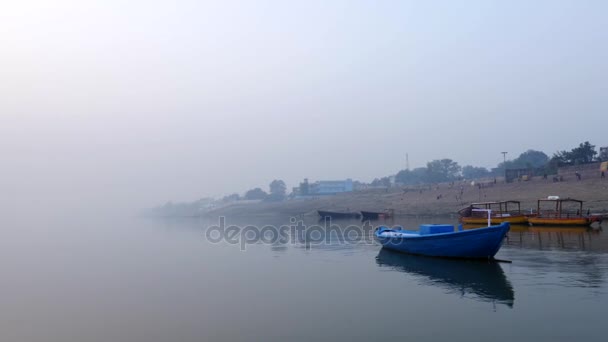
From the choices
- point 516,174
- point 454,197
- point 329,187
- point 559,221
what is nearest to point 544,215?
point 559,221

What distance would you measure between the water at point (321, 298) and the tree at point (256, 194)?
16137 centimetres

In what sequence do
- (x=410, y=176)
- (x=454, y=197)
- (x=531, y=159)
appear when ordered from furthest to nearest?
(x=410, y=176) < (x=531, y=159) < (x=454, y=197)

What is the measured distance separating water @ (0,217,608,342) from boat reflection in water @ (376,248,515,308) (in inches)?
2.8

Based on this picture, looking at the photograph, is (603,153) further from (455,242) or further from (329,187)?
(329,187)

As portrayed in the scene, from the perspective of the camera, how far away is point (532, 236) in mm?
36625

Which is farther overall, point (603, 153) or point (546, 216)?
point (603, 153)

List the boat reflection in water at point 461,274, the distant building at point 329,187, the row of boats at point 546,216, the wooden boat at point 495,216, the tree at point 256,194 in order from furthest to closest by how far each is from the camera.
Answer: the tree at point 256,194
the distant building at point 329,187
the wooden boat at point 495,216
the row of boats at point 546,216
the boat reflection in water at point 461,274

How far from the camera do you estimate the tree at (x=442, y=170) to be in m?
142

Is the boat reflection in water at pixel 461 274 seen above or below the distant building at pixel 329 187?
below

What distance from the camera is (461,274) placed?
22453mm

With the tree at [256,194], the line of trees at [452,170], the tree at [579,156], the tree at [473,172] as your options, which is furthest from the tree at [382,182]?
the tree at [579,156]

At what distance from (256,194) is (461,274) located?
175825 millimetres

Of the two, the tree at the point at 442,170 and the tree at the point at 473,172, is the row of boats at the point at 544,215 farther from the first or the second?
the tree at the point at 473,172

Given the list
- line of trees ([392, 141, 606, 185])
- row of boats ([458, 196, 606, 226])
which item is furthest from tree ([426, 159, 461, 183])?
row of boats ([458, 196, 606, 226])
